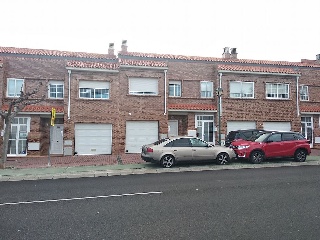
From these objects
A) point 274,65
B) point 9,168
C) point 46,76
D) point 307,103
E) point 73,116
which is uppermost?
point 274,65

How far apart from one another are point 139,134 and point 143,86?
3.55 metres

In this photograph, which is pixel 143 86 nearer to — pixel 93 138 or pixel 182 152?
pixel 93 138

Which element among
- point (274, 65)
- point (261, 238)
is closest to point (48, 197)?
point (261, 238)

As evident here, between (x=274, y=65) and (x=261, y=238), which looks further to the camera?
(x=274, y=65)

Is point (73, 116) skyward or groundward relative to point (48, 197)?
skyward

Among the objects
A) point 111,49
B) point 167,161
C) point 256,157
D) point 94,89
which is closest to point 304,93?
point 256,157

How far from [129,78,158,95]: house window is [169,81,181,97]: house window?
68.3 inches

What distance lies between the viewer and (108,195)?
7.88m

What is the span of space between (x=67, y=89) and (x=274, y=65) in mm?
17805

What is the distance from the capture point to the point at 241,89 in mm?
22344

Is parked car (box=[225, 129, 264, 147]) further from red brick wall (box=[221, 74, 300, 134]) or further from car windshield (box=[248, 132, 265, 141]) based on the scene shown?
red brick wall (box=[221, 74, 300, 134])

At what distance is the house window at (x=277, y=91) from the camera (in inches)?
894

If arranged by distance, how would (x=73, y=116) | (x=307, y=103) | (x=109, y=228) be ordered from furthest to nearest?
(x=307, y=103) < (x=73, y=116) < (x=109, y=228)

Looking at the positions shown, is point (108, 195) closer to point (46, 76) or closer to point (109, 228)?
point (109, 228)
